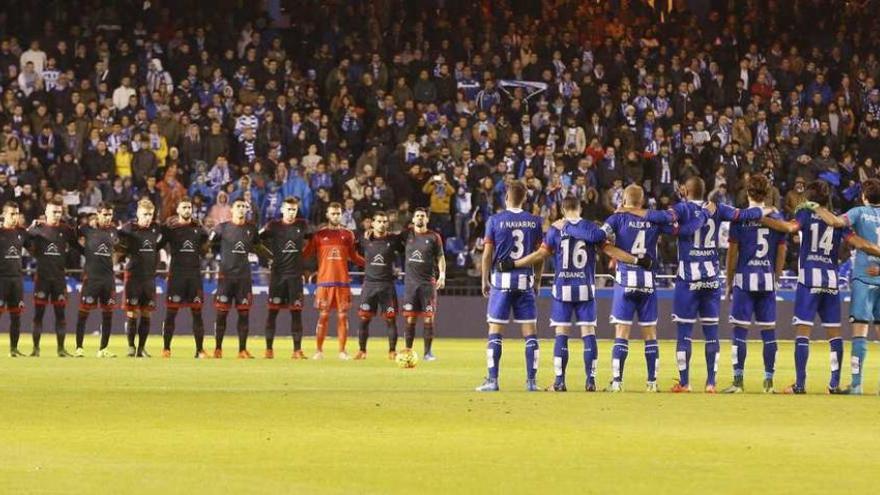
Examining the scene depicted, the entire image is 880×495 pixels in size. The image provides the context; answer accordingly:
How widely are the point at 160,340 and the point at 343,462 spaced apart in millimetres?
23455

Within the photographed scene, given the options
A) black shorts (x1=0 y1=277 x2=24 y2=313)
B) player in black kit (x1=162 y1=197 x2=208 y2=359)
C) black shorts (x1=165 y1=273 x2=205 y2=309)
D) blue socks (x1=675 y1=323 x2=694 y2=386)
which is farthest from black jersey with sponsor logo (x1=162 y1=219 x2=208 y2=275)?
blue socks (x1=675 y1=323 x2=694 y2=386)

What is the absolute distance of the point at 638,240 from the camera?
19016 mm

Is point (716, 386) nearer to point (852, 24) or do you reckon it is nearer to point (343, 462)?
point (343, 462)

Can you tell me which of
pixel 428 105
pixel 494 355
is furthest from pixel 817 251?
pixel 428 105

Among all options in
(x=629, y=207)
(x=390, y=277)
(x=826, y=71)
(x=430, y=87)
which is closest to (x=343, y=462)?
(x=629, y=207)

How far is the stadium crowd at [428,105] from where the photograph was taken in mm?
37812

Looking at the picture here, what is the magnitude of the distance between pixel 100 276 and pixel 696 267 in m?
11.9

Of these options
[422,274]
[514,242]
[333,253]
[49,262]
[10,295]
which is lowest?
[10,295]

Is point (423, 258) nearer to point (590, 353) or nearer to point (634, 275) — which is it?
point (590, 353)

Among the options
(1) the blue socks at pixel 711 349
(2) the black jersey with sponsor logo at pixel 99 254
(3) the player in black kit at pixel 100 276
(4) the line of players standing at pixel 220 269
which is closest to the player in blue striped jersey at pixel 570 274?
(1) the blue socks at pixel 711 349

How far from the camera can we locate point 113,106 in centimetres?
3938

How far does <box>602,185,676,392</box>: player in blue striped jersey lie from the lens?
19000 millimetres

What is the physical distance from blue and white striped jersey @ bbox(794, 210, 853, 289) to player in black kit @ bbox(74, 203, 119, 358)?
40.2 ft

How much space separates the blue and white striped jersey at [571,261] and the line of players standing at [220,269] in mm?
7790
